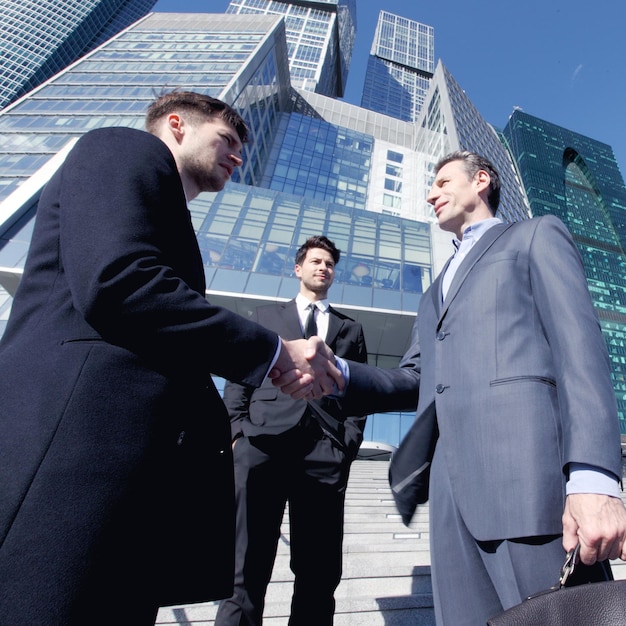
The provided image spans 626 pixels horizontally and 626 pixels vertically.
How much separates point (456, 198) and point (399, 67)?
443 feet

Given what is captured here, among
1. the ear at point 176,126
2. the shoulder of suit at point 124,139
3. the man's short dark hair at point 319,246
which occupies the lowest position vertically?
the shoulder of suit at point 124,139

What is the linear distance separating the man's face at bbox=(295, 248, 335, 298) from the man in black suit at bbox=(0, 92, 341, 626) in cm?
193

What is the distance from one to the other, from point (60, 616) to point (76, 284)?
0.78m

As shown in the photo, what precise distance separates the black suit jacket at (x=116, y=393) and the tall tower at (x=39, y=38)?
3597 inches

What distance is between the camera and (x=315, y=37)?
8231 cm

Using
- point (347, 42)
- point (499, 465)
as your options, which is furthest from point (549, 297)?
point (347, 42)

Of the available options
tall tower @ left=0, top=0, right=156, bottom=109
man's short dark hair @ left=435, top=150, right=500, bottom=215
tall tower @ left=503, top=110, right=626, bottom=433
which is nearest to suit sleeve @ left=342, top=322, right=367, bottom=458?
man's short dark hair @ left=435, top=150, right=500, bottom=215

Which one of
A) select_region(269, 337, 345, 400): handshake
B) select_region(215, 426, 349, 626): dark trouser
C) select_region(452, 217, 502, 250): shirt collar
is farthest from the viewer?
select_region(215, 426, 349, 626): dark trouser

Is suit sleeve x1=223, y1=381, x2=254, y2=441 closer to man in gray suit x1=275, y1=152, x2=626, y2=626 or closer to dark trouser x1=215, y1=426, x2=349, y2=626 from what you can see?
dark trouser x1=215, y1=426, x2=349, y2=626

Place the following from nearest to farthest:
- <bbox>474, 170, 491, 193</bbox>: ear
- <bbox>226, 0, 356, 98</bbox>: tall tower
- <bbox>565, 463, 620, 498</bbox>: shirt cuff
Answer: <bbox>565, 463, 620, 498</bbox>: shirt cuff, <bbox>474, 170, 491, 193</bbox>: ear, <bbox>226, 0, 356, 98</bbox>: tall tower

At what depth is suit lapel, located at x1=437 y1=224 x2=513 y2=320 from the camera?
5.48ft

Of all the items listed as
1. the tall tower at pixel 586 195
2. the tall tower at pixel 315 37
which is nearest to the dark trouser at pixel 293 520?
the tall tower at pixel 315 37

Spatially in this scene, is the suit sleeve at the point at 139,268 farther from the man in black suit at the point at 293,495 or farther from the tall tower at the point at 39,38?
the tall tower at the point at 39,38

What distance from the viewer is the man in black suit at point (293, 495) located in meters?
2.13
